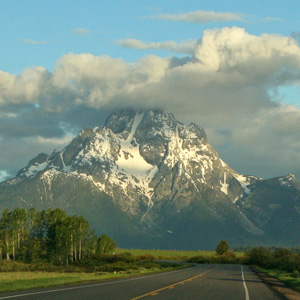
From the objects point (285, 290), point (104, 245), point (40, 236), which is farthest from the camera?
point (104, 245)

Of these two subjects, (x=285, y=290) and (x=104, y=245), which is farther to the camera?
(x=104, y=245)

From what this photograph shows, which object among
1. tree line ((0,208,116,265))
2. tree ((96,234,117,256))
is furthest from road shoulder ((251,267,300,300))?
tree ((96,234,117,256))

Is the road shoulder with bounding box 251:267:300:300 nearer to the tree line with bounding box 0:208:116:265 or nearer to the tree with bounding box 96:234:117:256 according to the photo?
the tree line with bounding box 0:208:116:265

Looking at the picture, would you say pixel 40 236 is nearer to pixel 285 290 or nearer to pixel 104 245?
pixel 104 245

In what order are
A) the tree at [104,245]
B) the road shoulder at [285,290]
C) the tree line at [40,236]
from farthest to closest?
the tree at [104,245]
the tree line at [40,236]
the road shoulder at [285,290]

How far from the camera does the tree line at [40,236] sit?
135375 millimetres

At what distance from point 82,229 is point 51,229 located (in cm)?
1095

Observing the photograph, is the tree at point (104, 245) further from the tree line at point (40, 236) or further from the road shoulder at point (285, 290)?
the road shoulder at point (285, 290)

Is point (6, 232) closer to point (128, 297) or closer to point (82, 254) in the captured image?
point (82, 254)

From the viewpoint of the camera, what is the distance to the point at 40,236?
479 feet

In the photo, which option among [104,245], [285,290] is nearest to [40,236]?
[104,245]

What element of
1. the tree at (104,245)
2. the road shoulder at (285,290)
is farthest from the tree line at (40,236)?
the road shoulder at (285,290)

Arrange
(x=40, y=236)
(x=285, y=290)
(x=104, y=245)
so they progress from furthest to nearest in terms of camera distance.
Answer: (x=104, y=245) → (x=40, y=236) → (x=285, y=290)

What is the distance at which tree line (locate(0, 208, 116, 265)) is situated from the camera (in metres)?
135
